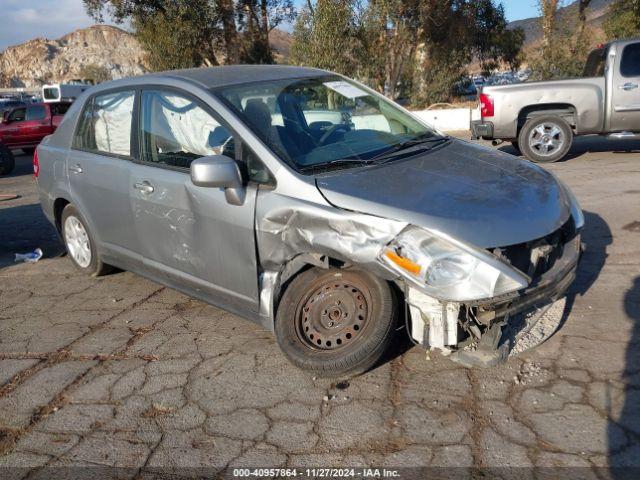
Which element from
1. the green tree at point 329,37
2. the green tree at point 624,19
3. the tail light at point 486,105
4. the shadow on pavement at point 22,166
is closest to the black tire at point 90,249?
the tail light at point 486,105

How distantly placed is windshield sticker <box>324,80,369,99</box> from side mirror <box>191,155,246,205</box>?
1319mm

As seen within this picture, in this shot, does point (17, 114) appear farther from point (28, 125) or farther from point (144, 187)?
point (144, 187)

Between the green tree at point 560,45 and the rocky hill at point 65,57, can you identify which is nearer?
the green tree at point 560,45

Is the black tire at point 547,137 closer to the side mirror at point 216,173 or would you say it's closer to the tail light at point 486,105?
the tail light at point 486,105

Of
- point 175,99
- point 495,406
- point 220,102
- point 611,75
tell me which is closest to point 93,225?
point 175,99

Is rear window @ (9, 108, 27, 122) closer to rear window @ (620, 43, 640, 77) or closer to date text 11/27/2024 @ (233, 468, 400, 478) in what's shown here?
rear window @ (620, 43, 640, 77)

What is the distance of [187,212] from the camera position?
3.95 metres

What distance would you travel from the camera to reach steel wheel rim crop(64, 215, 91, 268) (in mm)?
5395

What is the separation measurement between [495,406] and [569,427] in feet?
1.19

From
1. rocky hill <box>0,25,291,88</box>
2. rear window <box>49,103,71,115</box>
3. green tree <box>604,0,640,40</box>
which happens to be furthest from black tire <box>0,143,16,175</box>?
rocky hill <box>0,25,291,88</box>

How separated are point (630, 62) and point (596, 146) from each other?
2.22m

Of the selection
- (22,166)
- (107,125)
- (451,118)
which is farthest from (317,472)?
(451,118)

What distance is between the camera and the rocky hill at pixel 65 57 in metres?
140

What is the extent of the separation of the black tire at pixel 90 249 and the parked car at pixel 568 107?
7.02 meters
